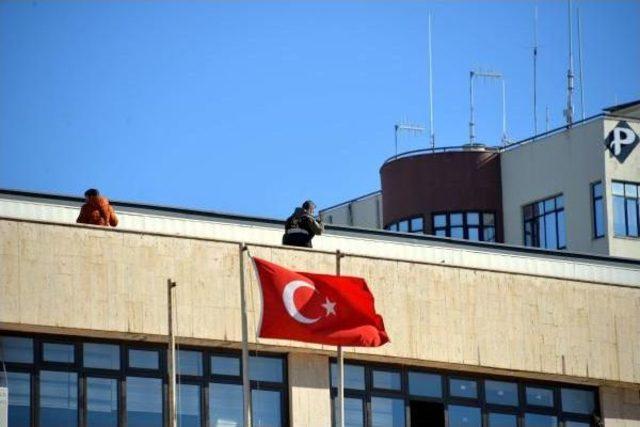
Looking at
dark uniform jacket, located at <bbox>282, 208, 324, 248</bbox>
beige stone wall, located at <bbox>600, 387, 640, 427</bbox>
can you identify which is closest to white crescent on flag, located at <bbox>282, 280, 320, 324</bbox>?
dark uniform jacket, located at <bbox>282, 208, 324, 248</bbox>

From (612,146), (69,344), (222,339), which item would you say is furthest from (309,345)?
(612,146)

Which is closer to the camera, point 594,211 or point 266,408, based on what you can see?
point 266,408

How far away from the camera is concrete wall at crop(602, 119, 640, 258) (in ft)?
236

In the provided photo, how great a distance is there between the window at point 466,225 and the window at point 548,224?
2.42 m

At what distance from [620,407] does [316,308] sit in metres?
10.4

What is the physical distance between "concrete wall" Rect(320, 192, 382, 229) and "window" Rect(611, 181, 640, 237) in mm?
11600

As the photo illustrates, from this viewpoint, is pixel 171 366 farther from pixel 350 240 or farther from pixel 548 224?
pixel 548 224

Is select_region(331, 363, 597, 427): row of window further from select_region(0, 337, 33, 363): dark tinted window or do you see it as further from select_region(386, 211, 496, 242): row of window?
select_region(386, 211, 496, 242): row of window

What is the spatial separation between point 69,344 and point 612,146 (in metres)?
36.0

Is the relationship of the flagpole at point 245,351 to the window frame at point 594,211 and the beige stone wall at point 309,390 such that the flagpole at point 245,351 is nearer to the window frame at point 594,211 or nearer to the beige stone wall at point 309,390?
the beige stone wall at point 309,390

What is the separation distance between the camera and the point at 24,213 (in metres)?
41.1

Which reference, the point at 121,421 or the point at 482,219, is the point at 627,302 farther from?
the point at 482,219

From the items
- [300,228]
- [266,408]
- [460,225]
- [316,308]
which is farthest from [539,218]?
[316,308]

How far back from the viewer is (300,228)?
4188cm
